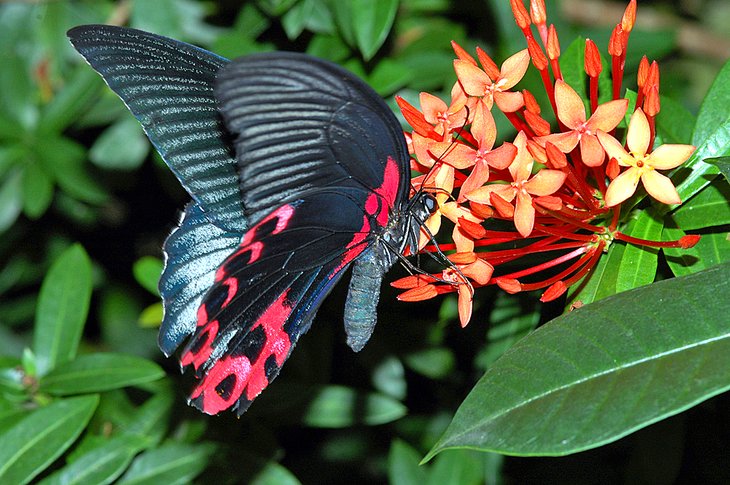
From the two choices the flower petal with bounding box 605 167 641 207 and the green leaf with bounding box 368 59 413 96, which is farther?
the green leaf with bounding box 368 59 413 96

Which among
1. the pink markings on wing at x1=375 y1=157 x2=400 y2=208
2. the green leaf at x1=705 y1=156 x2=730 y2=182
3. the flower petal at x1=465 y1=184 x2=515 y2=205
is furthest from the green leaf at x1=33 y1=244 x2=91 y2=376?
the green leaf at x1=705 y1=156 x2=730 y2=182

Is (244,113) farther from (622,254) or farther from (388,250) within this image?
(622,254)

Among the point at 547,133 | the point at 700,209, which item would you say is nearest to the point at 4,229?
the point at 547,133

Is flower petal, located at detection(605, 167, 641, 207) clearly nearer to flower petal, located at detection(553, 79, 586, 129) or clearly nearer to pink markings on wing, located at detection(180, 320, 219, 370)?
flower petal, located at detection(553, 79, 586, 129)

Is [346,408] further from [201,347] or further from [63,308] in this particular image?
[63,308]

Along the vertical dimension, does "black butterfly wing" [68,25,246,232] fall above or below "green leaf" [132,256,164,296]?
above

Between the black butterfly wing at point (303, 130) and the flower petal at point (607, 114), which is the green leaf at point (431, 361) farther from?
the flower petal at point (607, 114)
